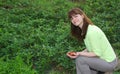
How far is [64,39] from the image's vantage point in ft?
25.0

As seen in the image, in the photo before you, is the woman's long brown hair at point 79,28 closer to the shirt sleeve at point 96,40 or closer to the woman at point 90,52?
the woman at point 90,52

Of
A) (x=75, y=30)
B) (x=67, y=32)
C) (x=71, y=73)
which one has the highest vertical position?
(x=75, y=30)

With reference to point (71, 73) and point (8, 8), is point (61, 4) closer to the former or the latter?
point (8, 8)

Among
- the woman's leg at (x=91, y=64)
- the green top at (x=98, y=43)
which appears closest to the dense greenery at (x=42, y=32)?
the woman's leg at (x=91, y=64)

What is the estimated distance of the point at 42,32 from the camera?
7.99 metres

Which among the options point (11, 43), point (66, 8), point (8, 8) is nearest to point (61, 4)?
point (66, 8)

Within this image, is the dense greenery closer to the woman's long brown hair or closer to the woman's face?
the woman's long brown hair

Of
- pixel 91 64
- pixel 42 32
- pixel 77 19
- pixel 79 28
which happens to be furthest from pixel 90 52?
pixel 42 32

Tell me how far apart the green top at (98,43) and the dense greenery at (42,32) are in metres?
1.16

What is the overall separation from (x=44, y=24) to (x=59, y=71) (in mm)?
2413

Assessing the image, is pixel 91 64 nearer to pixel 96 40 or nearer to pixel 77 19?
pixel 96 40

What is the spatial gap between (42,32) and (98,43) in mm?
2908

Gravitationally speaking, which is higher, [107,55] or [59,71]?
[107,55]

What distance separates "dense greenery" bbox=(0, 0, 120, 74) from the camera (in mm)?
6551
